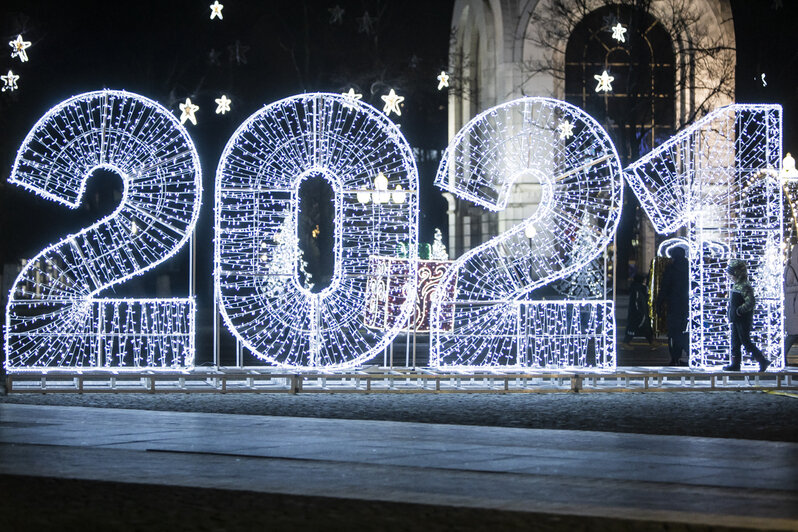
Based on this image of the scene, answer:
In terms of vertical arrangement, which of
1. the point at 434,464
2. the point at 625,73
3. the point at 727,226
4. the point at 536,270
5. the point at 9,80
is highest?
the point at 625,73

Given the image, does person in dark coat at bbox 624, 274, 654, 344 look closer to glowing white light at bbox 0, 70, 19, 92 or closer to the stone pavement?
glowing white light at bbox 0, 70, 19, 92

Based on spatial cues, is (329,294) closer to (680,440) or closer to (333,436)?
(333,436)

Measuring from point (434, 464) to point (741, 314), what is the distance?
27.5ft

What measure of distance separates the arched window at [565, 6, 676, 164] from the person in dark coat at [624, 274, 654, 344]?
7.11m

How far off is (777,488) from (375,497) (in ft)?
9.18

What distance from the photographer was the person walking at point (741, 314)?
18.1 m

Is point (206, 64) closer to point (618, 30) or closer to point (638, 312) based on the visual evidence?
point (618, 30)

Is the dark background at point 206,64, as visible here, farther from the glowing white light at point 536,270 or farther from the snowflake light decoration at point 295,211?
the glowing white light at point 536,270

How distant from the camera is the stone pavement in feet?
29.9

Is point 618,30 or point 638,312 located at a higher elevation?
point 618,30

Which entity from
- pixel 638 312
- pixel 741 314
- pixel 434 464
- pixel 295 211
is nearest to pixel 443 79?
pixel 638 312

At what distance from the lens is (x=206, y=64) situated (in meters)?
41.5

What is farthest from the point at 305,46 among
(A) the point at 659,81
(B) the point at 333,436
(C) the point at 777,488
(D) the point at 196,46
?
(C) the point at 777,488

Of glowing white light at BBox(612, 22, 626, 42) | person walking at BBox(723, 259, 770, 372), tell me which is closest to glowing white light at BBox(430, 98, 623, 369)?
person walking at BBox(723, 259, 770, 372)
